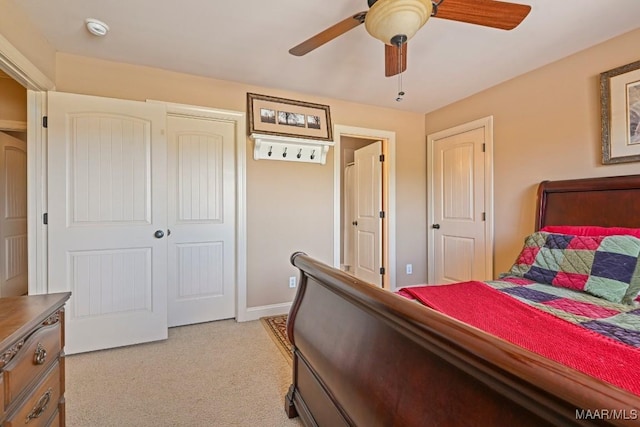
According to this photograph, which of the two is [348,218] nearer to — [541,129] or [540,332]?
[541,129]

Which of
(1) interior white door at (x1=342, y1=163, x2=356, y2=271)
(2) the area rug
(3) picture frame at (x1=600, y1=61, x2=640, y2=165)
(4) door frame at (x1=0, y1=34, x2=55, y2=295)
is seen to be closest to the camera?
(3) picture frame at (x1=600, y1=61, x2=640, y2=165)

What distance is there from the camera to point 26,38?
1.93m

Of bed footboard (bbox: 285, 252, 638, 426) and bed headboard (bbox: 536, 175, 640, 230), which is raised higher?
bed headboard (bbox: 536, 175, 640, 230)

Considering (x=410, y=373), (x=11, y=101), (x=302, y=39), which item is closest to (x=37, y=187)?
(x=11, y=101)

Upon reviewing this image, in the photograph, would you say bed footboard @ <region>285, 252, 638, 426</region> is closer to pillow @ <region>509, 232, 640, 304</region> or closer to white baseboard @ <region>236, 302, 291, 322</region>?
pillow @ <region>509, 232, 640, 304</region>

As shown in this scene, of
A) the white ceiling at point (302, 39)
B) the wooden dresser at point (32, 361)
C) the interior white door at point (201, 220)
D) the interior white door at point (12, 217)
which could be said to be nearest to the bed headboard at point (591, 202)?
the white ceiling at point (302, 39)

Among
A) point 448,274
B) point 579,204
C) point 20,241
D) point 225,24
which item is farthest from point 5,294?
point 579,204

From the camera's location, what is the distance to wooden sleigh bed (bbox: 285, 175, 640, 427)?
0.46 meters

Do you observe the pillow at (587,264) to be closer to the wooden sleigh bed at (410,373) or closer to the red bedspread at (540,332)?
the red bedspread at (540,332)

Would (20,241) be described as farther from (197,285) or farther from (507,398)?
(507,398)

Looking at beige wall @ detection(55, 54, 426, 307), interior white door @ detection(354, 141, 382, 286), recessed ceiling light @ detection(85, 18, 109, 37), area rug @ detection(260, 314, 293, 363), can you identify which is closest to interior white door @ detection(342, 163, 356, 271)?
interior white door @ detection(354, 141, 382, 286)

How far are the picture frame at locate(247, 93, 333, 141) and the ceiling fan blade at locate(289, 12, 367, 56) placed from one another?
1.29 metres

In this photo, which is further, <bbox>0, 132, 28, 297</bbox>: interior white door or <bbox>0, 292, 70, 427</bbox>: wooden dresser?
<bbox>0, 132, 28, 297</bbox>: interior white door

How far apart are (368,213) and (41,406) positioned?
3696 mm
